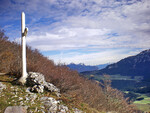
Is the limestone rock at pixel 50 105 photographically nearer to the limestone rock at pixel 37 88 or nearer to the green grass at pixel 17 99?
the green grass at pixel 17 99

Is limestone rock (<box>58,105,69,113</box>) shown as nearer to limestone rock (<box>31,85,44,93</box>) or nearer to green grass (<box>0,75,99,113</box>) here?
green grass (<box>0,75,99,113</box>)

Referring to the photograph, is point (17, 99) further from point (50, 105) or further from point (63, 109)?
point (63, 109)

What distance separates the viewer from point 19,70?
9516mm

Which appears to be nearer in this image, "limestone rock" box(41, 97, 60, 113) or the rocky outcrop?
"limestone rock" box(41, 97, 60, 113)

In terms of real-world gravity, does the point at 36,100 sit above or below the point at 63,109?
above

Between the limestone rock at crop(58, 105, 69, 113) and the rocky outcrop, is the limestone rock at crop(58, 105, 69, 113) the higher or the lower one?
the lower one

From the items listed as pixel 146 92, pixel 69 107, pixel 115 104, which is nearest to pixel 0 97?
pixel 69 107

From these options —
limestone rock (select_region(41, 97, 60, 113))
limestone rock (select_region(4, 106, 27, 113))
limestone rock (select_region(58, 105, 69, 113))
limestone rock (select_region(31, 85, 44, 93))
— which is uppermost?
limestone rock (select_region(31, 85, 44, 93))

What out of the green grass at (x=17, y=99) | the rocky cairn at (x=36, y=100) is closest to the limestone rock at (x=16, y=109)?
the rocky cairn at (x=36, y=100)

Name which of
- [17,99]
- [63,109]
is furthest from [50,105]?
[17,99]

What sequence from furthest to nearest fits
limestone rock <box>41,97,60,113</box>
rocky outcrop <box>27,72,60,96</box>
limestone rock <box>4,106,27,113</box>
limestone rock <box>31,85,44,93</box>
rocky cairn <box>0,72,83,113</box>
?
rocky outcrop <box>27,72,60,96</box> → limestone rock <box>31,85,44,93</box> → limestone rock <box>41,97,60,113</box> → rocky cairn <box>0,72,83,113</box> → limestone rock <box>4,106,27,113</box>

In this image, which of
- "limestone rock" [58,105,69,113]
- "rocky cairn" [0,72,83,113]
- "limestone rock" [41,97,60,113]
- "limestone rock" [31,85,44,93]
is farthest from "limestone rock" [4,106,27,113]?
"limestone rock" [31,85,44,93]

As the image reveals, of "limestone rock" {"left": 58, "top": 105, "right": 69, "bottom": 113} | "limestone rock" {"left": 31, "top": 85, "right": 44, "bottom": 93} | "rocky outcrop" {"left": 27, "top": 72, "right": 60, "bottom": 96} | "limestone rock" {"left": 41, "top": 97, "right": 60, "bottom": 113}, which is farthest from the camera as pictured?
"rocky outcrop" {"left": 27, "top": 72, "right": 60, "bottom": 96}

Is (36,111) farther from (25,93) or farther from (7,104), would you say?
(25,93)
